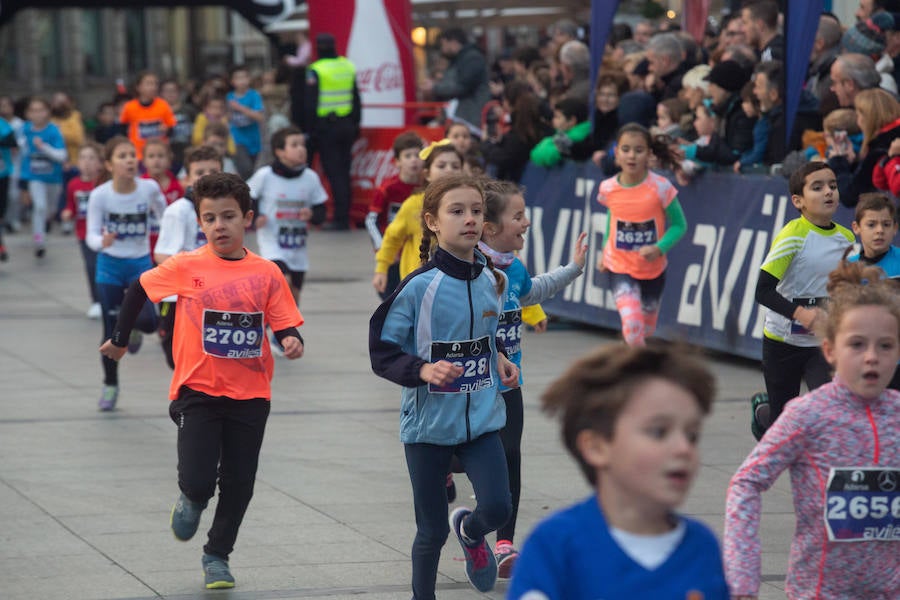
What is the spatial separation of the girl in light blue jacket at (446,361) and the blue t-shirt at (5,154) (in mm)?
15386

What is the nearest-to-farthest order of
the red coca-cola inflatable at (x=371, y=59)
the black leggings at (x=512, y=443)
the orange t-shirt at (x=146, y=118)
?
the black leggings at (x=512, y=443)
the orange t-shirt at (x=146, y=118)
the red coca-cola inflatable at (x=371, y=59)

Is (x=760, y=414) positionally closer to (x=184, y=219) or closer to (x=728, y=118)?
(x=184, y=219)

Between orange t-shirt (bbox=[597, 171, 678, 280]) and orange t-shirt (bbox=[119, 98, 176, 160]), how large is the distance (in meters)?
12.1

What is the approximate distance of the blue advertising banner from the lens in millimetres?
10891

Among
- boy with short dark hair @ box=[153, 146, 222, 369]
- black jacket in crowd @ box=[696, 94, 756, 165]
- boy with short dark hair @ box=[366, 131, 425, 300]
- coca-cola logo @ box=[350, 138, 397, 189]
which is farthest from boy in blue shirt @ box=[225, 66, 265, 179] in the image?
boy with short dark hair @ box=[153, 146, 222, 369]

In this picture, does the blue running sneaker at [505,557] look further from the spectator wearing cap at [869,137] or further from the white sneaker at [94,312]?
the white sneaker at [94,312]

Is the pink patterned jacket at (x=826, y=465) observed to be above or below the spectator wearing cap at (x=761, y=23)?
below

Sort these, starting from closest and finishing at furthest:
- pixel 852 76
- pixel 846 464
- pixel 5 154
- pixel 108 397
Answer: pixel 846 464 → pixel 108 397 → pixel 852 76 → pixel 5 154

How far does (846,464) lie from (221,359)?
9.22 feet

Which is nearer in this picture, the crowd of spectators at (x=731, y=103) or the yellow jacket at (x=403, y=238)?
the yellow jacket at (x=403, y=238)

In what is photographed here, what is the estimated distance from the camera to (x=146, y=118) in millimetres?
21500

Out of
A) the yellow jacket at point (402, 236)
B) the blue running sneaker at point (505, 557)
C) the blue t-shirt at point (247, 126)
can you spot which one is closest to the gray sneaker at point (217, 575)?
the blue running sneaker at point (505, 557)

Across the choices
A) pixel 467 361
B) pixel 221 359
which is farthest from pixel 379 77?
pixel 467 361

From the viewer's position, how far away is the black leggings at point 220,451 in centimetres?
600
